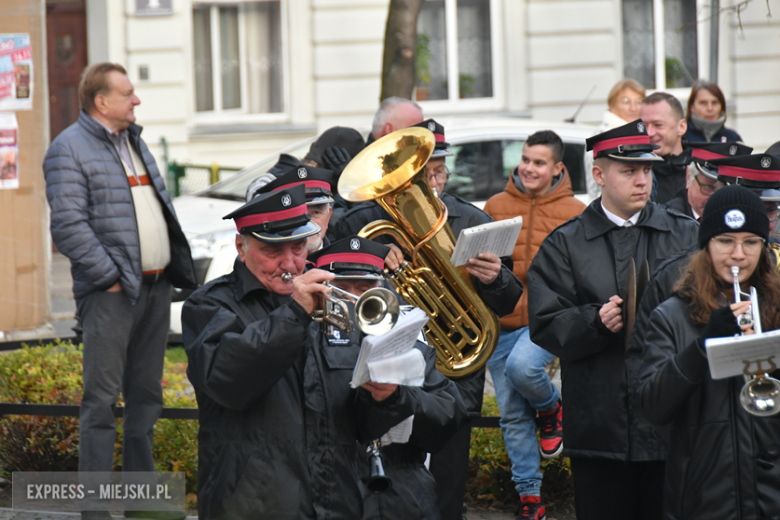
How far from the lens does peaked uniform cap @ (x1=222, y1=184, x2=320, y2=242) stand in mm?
3039

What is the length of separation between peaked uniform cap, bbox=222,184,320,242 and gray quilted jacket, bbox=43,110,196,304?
1.97 m

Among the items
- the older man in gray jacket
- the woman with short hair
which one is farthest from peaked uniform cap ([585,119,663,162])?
the woman with short hair

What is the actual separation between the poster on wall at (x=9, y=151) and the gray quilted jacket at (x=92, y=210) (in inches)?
85.2

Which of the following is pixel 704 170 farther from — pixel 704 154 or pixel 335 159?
pixel 335 159

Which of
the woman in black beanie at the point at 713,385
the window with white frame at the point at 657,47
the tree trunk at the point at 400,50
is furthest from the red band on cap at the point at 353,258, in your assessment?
the window with white frame at the point at 657,47

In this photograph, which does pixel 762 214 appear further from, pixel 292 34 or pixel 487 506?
pixel 292 34

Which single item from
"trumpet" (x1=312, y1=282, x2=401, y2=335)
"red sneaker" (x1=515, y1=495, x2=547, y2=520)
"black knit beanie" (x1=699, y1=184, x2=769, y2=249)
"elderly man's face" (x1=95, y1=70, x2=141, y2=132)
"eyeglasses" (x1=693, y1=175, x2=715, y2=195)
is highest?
"elderly man's face" (x1=95, y1=70, x2=141, y2=132)

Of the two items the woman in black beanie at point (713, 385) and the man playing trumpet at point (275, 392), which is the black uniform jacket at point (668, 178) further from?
the man playing trumpet at point (275, 392)

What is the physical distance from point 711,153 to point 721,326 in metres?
1.77

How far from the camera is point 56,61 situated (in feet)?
46.3

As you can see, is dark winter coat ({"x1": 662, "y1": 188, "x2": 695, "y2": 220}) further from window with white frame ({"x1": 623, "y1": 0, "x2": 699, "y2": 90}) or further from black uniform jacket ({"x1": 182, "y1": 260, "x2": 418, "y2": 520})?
window with white frame ({"x1": 623, "y1": 0, "x2": 699, "y2": 90})

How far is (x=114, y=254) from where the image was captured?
4.88m

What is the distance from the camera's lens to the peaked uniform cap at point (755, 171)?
13.1 ft

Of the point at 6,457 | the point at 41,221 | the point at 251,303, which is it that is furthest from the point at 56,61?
the point at 251,303
